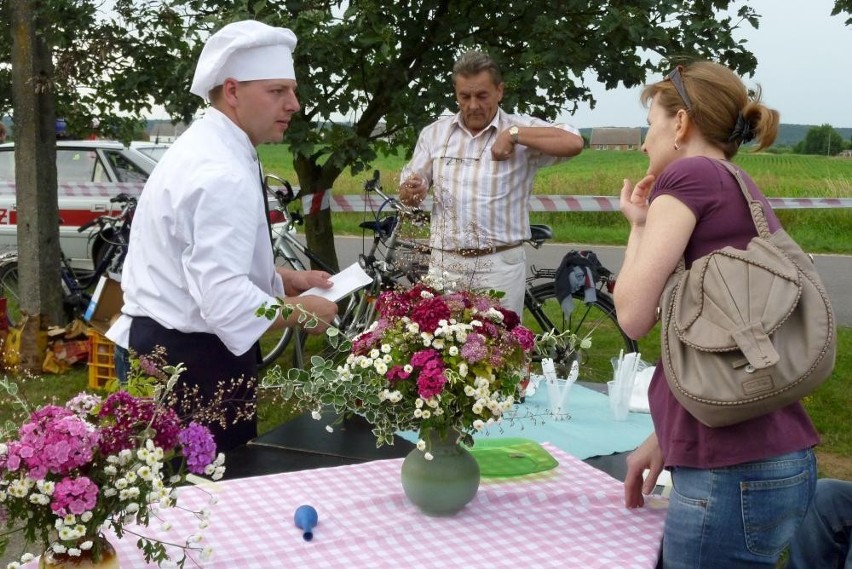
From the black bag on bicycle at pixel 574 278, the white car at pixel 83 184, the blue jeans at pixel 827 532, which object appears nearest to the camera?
the blue jeans at pixel 827 532

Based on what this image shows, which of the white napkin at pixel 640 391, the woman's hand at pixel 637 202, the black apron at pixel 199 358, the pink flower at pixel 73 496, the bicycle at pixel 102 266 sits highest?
the woman's hand at pixel 637 202

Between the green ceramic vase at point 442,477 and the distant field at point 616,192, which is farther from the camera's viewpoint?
the distant field at point 616,192

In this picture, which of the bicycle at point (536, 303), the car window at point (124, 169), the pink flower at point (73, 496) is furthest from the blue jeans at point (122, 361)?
the car window at point (124, 169)

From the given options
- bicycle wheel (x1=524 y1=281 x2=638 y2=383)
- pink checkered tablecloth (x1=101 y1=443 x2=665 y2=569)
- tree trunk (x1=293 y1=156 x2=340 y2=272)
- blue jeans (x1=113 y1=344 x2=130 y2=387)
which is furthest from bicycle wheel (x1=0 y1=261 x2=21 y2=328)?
pink checkered tablecloth (x1=101 y1=443 x2=665 y2=569)

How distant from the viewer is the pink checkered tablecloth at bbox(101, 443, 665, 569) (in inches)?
75.2

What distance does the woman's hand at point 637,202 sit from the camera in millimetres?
2006

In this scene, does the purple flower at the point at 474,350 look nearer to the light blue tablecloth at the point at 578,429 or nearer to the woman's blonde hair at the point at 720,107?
the woman's blonde hair at the point at 720,107

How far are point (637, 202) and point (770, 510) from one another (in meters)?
0.66

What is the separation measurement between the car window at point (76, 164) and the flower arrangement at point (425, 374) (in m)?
8.38

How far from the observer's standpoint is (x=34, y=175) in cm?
648

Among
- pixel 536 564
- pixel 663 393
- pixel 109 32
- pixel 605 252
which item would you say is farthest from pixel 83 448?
pixel 605 252

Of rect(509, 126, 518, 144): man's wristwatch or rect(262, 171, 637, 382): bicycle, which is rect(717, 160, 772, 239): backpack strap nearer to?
rect(509, 126, 518, 144): man's wristwatch

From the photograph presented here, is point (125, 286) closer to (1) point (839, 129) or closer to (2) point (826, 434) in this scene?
(2) point (826, 434)

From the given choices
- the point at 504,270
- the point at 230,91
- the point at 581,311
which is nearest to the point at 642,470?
the point at 230,91
